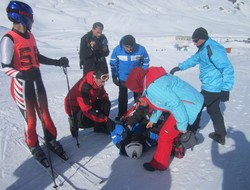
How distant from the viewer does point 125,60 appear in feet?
16.1

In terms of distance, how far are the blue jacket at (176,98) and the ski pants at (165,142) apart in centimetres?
19

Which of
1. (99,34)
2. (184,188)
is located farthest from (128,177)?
(99,34)

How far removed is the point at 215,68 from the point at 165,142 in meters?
1.49

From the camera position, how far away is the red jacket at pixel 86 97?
164 inches

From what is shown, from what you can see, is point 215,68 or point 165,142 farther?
point 215,68

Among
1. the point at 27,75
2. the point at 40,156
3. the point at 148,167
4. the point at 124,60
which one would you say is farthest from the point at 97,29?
the point at 148,167

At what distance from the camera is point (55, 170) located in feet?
11.7

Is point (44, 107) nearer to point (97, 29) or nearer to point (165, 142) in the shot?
point (165, 142)

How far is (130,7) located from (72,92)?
204 feet

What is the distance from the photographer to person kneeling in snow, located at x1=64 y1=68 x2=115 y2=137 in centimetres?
417

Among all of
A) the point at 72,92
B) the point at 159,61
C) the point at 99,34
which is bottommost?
the point at 159,61

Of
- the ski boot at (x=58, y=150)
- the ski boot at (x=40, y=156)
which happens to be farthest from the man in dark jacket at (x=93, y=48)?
the ski boot at (x=40, y=156)

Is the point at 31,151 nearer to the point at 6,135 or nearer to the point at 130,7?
the point at 6,135

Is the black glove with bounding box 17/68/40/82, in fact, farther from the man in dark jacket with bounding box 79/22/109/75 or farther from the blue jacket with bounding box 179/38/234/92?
the blue jacket with bounding box 179/38/234/92
